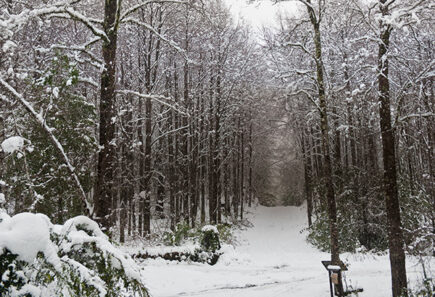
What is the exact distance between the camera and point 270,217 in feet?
91.0

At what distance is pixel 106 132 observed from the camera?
535 cm

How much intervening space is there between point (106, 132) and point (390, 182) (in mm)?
5766

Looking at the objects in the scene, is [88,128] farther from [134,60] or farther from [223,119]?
[223,119]

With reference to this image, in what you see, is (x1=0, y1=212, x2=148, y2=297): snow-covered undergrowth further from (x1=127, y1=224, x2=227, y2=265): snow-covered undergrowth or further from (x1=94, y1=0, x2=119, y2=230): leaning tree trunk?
(x1=127, y1=224, x2=227, y2=265): snow-covered undergrowth

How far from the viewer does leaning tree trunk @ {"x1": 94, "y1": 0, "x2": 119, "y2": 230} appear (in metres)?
5.25

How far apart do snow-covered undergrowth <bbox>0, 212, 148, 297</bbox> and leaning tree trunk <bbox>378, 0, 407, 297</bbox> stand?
19.6 feet

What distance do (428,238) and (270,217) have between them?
20795mm

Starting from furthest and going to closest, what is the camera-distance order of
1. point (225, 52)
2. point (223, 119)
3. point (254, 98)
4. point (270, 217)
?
point (270, 217)
point (254, 98)
point (223, 119)
point (225, 52)

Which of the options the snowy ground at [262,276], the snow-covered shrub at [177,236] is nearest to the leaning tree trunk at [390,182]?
the snowy ground at [262,276]

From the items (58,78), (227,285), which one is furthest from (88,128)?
(227,285)

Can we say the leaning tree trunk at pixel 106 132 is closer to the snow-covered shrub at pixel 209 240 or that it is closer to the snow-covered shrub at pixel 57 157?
the snow-covered shrub at pixel 57 157

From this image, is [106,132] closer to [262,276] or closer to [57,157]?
[57,157]

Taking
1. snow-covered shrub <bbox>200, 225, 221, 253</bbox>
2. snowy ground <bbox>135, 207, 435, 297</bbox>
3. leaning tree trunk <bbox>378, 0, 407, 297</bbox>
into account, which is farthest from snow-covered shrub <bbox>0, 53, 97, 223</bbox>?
leaning tree trunk <bbox>378, 0, 407, 297</bbox>

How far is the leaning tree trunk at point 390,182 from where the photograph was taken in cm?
693
